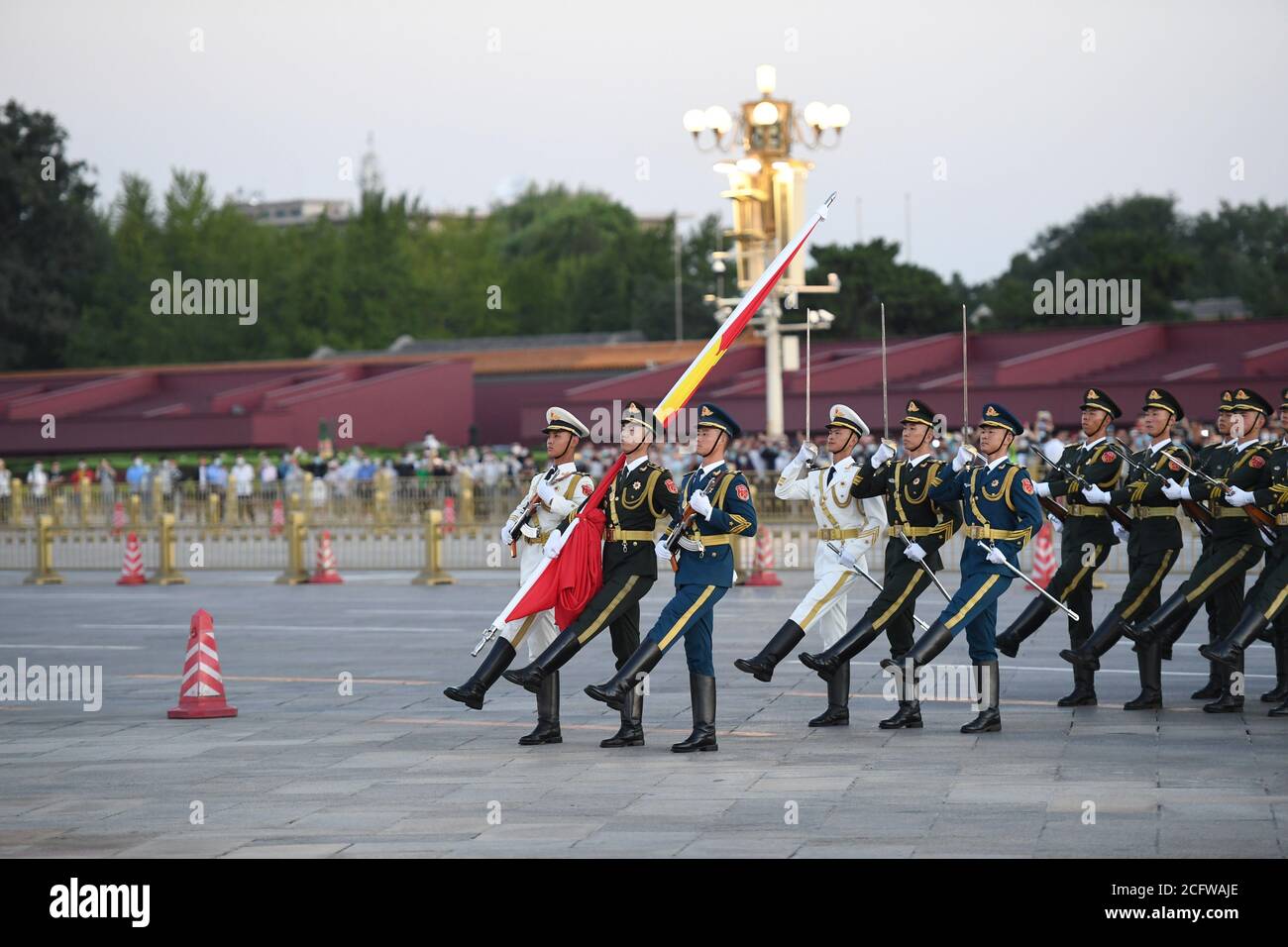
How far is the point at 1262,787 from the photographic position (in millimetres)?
9453

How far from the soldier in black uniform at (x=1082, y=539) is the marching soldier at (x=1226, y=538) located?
1.67 feet

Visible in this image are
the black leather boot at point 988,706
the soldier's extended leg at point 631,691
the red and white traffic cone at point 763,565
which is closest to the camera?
the soldier's extended leg at point 631,691

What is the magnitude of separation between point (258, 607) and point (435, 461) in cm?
1386

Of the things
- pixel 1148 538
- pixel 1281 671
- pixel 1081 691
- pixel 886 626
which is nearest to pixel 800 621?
pixel 886 626

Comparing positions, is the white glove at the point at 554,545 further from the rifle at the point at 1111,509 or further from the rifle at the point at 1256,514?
the rifle at the point at 1256,514

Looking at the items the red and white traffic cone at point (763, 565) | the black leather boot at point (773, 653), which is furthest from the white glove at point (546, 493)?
the red and white traffic cone at point (763, 565)

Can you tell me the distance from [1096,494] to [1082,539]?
1.29ft

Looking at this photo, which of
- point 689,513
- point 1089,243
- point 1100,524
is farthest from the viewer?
point 1089,243

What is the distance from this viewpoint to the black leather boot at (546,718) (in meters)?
11.5

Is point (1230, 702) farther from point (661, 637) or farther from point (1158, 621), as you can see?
point (661, 637)

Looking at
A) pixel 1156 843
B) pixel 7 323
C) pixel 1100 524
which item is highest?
pixel 7 323

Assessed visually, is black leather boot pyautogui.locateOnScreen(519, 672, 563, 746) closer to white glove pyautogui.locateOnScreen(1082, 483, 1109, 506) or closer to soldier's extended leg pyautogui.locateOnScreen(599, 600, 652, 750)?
soldier's extended leg pyautogui.locateOnScreen(599, 600, 652, 750)

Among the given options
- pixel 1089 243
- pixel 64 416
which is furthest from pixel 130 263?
pixel 1089 243

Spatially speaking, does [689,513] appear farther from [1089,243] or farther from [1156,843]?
[1089,243]
